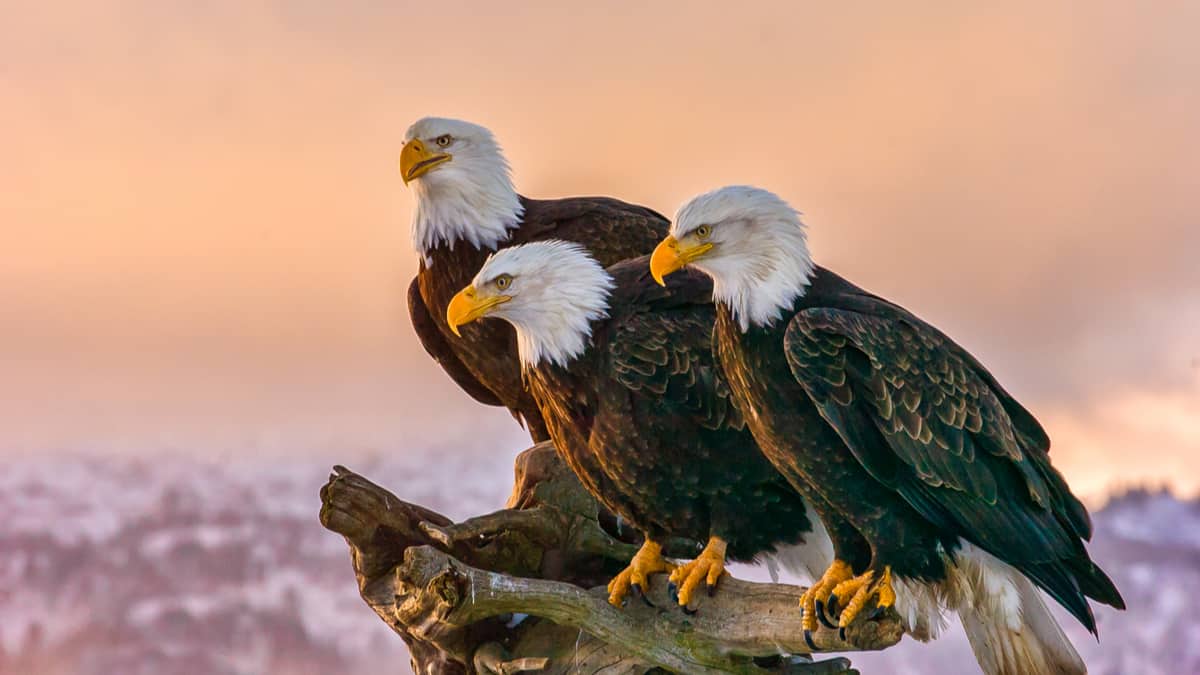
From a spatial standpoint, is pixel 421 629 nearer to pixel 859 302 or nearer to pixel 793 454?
pixel 793 454

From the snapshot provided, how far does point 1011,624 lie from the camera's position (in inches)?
185

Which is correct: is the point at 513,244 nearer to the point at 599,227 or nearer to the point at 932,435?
the point at 599,227

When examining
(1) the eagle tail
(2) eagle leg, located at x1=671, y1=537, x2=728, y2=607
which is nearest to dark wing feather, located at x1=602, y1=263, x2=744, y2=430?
(2) eagle leg, located at x1=671, y1=537, x2=728, y2=607

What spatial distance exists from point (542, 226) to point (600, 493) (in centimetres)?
133

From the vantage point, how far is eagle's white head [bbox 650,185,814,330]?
4566 millimetres

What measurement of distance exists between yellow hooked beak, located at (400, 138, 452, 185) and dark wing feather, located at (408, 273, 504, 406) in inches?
21.2

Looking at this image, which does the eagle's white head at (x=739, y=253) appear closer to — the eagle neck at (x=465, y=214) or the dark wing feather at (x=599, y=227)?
the dark wing feather at (x=599, y=227)

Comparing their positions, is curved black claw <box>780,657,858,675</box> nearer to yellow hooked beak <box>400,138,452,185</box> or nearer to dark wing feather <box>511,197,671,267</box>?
dark wing feather <box>511,197,671,267</box>

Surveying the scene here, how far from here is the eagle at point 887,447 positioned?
14.6ft

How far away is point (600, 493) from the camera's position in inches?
206

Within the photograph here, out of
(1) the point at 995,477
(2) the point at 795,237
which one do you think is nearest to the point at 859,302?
(2) the point at 795,237

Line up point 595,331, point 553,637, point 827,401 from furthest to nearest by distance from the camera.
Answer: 1. point 553,637
2. point 595,331
3. point 827,401

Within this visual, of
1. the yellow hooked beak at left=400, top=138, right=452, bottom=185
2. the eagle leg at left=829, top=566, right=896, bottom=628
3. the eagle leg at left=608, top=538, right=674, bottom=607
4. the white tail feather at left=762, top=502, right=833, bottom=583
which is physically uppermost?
the yellow hooked beak at left=400, top=138, right=452, bottom=185

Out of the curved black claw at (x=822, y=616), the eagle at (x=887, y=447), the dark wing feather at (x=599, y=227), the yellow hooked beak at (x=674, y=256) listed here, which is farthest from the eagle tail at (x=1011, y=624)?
the dark wing feather at (x=599, y=227)
